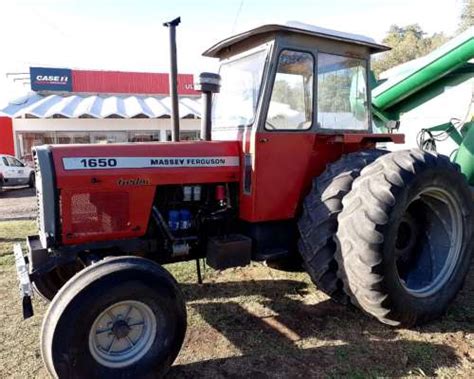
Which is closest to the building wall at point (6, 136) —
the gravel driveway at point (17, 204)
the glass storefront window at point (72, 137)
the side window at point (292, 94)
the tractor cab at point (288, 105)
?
the glass storefront window at point (72, 137)

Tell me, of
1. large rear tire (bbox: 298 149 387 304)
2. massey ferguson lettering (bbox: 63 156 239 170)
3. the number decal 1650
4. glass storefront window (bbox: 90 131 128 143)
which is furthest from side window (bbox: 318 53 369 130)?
glass storefront window (bbox: 90 131 128 143)

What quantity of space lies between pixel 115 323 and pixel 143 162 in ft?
4.18

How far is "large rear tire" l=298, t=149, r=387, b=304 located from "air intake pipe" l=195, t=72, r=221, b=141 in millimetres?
1143

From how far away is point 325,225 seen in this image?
363cm

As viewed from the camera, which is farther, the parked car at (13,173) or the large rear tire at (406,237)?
the parked car at (13,173)

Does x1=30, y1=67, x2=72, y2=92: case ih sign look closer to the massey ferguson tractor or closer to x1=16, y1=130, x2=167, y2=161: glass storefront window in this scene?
x1=16, y1=130, x2=167, y2=161: glass storefront window

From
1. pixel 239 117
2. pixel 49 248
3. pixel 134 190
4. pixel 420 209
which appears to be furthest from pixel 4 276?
pixel 420 209

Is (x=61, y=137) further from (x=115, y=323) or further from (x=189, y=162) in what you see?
(x=115, y=323)

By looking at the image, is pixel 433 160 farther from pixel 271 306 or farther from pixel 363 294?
pixel 271 306

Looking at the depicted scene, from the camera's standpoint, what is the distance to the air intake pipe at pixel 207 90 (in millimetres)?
3861

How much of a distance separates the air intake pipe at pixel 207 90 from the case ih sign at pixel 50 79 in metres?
20.0

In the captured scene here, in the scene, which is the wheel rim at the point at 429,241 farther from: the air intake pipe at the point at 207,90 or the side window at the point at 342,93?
the air intake pipe at the point at 207,90

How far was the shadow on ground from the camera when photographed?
127 inches

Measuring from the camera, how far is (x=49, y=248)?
343 centimetres
